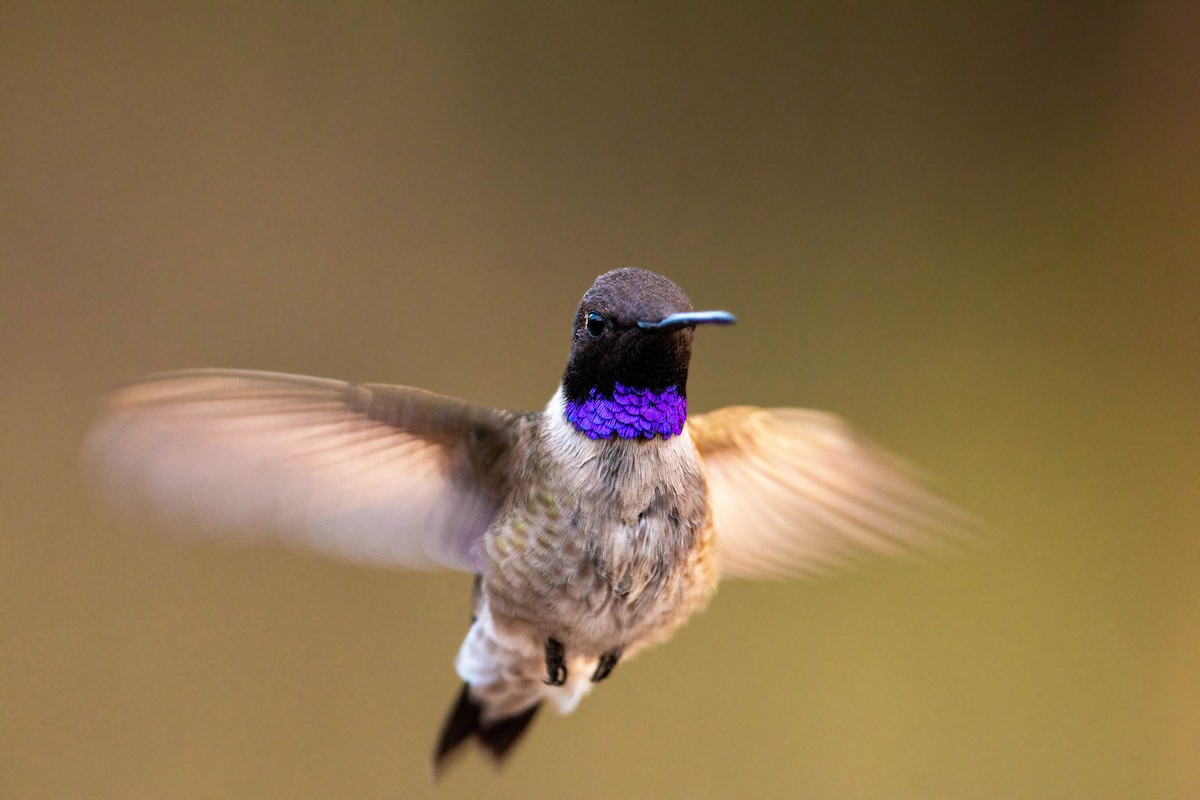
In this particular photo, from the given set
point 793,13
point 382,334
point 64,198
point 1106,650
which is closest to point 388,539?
point 382,334

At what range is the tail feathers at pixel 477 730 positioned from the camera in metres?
1.22

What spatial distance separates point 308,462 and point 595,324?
0.26 m

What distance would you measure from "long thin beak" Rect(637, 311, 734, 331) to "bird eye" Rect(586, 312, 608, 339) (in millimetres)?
42

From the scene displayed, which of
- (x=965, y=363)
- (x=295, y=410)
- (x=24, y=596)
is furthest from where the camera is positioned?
(x=965, y=363)

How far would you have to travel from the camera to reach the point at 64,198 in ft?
5.94

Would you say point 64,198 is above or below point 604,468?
above

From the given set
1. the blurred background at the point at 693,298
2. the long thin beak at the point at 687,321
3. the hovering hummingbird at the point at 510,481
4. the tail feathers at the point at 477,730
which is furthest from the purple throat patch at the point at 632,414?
the blurred background at the point at 693,298

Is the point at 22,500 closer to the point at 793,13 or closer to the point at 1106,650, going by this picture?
the point at 793,13

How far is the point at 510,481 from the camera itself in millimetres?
878

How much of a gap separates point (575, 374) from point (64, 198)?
1.36m

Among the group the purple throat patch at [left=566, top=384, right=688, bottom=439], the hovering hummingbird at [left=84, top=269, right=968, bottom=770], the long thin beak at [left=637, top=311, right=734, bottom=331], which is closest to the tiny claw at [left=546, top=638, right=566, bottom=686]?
the hovering hummingbird at [left=84, top=269, right=968, bottom=770]

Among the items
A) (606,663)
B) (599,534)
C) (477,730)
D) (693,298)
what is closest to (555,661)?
(606,663)

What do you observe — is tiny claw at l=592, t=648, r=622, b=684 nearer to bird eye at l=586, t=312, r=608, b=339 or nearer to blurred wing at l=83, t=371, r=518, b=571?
blurred wing at l=83, t=371, r=518, b=571

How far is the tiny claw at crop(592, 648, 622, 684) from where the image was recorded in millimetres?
919
